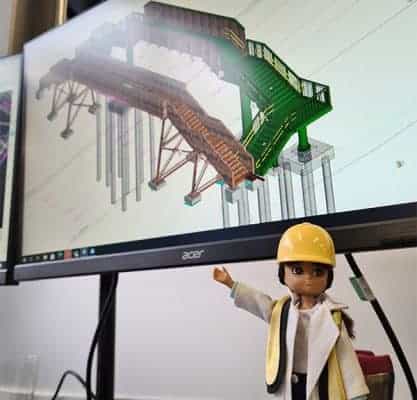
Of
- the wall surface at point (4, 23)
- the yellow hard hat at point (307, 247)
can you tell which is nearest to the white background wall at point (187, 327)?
the yellow hard hat at point (307, 247)

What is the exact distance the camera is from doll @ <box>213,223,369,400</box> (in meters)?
0.34

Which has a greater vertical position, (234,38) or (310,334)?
(234,38)

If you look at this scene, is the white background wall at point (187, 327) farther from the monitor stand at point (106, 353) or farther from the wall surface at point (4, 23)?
the wall surface at point (4, 23)

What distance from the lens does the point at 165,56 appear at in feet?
2.06

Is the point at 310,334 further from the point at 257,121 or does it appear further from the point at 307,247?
the point at 257,121

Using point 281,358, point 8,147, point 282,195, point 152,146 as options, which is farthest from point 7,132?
point 281,358

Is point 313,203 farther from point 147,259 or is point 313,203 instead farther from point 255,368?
point 255,368

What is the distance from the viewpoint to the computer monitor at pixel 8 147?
0.75 meters

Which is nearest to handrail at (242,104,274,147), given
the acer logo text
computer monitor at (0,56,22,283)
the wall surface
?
the acer logo text

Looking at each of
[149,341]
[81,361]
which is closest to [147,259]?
[149,341]

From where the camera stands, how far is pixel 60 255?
0.67m

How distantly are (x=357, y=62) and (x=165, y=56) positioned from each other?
270 mm

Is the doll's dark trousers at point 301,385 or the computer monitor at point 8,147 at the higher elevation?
the computer monitor at point 8,147

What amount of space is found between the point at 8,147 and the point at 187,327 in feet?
1.40
